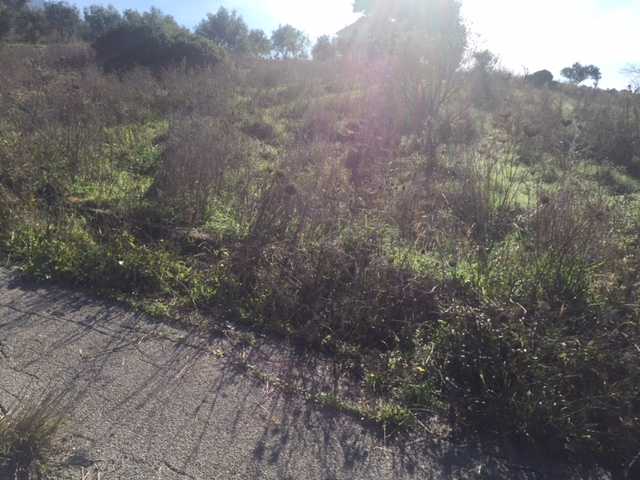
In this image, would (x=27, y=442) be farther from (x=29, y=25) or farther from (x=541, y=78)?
(x=29, y=25)

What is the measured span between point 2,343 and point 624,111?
1150 centimetres

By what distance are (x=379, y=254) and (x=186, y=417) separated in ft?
6.36

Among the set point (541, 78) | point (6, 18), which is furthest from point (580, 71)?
point (6, 18)

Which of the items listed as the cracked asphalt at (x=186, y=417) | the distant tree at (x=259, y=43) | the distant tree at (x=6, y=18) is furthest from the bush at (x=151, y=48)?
the distant tree at (x=259, y=43)

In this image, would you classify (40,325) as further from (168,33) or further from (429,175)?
(168,33)

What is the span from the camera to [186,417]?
2.42m

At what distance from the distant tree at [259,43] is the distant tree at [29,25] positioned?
19252 mm

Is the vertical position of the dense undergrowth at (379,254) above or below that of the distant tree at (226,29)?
below

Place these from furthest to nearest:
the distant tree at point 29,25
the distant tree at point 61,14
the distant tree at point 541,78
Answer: the distant tree at point 61,14, the distant tree at point 29,25, the distant tree at point 541,78

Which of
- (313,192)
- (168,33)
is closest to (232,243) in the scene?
(313,192)

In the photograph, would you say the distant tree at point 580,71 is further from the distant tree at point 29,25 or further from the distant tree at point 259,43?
the distant tree at point 29,25

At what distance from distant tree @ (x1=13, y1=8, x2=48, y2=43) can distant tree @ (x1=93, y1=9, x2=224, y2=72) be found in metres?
15.5

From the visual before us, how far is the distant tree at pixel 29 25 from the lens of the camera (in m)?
28.4

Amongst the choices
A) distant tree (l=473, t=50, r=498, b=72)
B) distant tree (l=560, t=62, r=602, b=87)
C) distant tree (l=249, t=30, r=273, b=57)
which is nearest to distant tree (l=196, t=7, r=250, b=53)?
distant tree (l=249, t=30, r=273, b=57)
